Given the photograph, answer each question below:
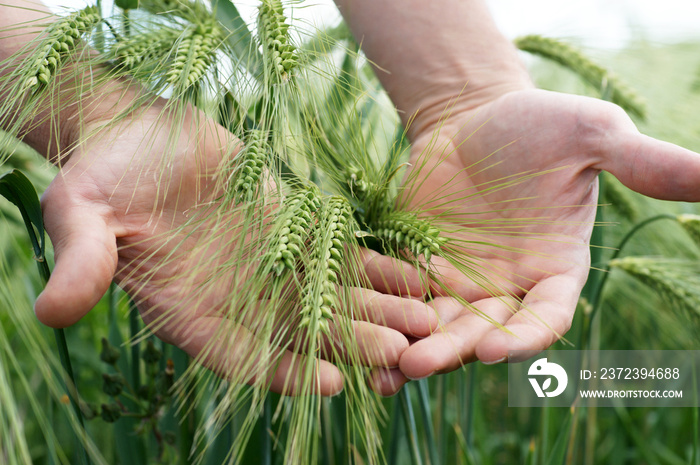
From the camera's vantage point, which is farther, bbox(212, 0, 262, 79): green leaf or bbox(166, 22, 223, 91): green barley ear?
bbox(212, 0, 262, 79): green leaf

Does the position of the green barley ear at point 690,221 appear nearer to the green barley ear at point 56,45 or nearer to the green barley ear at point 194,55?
the green barley ear at point 194,55

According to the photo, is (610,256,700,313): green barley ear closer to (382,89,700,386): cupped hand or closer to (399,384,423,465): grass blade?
(382,89,700,386): cupped hand

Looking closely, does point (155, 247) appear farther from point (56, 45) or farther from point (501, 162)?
point (501, 162)

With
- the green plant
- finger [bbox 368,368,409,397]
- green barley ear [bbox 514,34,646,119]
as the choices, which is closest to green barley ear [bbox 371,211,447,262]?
the green plant

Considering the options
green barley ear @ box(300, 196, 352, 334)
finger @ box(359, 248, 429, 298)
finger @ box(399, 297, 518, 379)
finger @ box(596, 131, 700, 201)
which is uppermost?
finger @ box(596, 131, 700, 201)

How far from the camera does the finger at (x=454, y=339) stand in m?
0.47

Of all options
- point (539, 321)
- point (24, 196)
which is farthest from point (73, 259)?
point (539, 321)

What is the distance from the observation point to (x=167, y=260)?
524 millimetres

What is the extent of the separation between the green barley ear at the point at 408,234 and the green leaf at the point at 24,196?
12.8 inches

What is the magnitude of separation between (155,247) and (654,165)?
539 millimetres

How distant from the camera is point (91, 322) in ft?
3.49

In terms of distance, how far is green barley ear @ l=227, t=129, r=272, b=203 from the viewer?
1.49ft

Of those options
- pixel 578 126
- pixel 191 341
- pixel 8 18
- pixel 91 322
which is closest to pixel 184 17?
pixel 8 18

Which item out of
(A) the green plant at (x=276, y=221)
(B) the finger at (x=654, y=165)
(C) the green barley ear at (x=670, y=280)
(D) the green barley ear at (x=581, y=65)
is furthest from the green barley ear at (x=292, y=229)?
(D) the green barley ear at (x=581, y=65)
